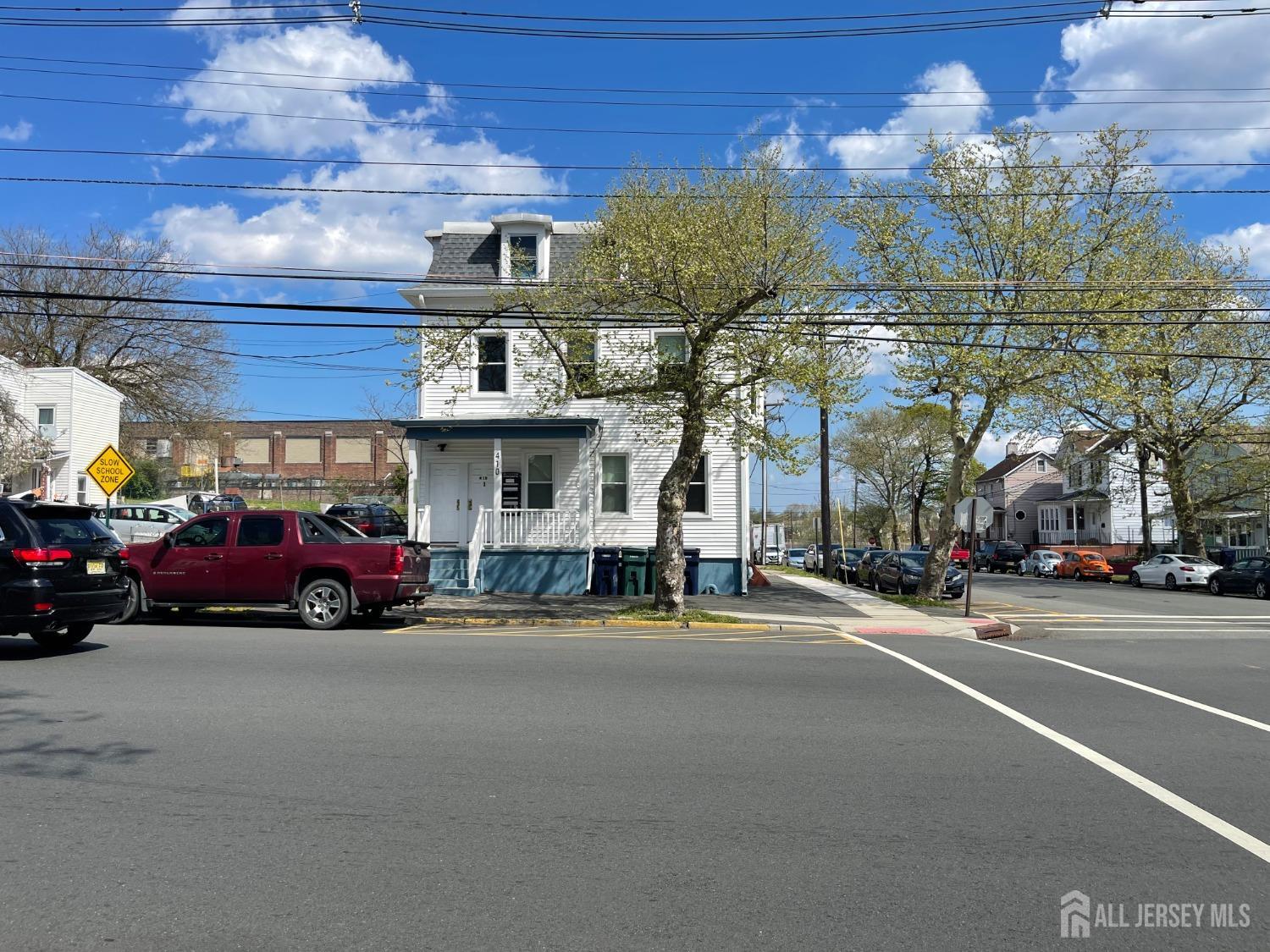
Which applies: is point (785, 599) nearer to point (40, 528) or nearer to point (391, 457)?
point (40, 528)

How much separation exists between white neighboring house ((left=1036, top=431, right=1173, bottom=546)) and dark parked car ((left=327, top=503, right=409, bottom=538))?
29460mm

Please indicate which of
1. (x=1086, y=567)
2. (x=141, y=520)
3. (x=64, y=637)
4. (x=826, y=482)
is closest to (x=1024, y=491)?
(x=1086, y=567)

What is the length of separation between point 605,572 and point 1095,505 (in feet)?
171

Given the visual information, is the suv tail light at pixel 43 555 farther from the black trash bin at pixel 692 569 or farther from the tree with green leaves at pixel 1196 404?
the tree with green leaves at pixel 1196 404

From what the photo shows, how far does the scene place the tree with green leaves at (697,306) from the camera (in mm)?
16531

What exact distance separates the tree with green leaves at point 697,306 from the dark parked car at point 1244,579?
20.2m

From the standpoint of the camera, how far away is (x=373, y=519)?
32812mm

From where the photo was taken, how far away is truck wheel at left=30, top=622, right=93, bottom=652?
11.4 metres

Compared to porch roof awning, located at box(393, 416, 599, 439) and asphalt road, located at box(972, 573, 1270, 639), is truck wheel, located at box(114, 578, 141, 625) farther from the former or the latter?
asphalt road, located at box(972, 573, 1270, 639)

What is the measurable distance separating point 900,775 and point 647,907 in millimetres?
2788

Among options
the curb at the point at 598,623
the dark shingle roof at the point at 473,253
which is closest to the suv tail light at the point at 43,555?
the curb at the point at 598,623

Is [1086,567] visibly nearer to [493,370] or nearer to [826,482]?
[826,482]

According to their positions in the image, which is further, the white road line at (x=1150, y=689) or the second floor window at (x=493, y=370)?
the second floor window at (x=493, y=370)

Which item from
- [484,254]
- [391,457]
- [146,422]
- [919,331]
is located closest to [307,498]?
[391,457]
